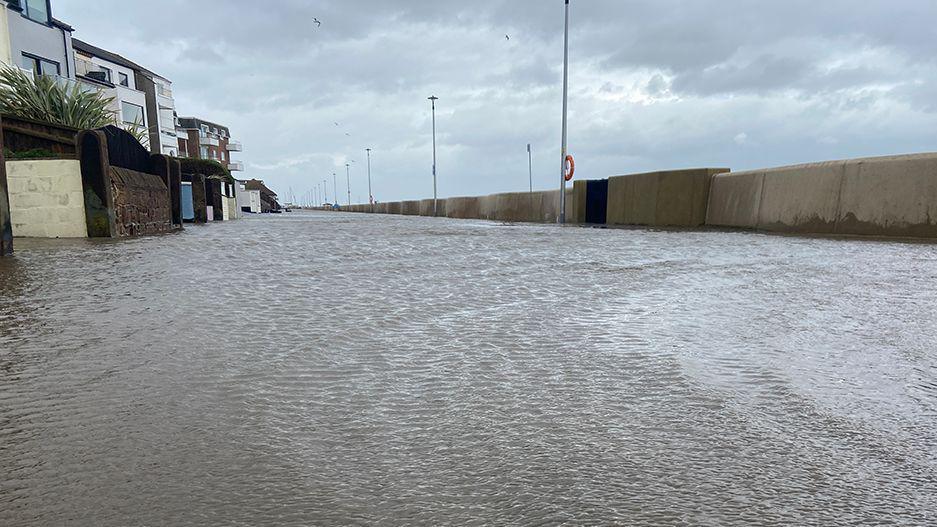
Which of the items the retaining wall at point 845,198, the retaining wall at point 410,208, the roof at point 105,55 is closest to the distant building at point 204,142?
the roof at point 105,55

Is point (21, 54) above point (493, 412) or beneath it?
above

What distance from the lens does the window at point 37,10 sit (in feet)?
96.4

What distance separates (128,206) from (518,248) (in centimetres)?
869

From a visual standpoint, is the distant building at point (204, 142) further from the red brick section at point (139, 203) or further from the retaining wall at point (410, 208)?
the red brick section at point (139, 203)

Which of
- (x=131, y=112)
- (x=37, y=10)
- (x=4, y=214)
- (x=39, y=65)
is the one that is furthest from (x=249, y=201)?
(x=4, y=214)

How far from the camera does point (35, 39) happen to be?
3036cm

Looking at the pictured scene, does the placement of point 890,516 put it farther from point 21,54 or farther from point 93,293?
point 21,54

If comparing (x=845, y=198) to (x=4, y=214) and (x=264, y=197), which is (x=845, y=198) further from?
(x=264, y=197)

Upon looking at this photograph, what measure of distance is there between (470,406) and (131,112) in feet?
198

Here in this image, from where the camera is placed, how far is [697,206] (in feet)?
55.2

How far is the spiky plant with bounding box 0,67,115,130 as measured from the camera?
595 inches

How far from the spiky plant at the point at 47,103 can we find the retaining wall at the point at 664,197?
1487cm

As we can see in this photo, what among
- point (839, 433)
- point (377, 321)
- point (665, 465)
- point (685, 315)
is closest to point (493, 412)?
point (665, 465)

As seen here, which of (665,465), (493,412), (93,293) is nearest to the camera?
(665,465)
